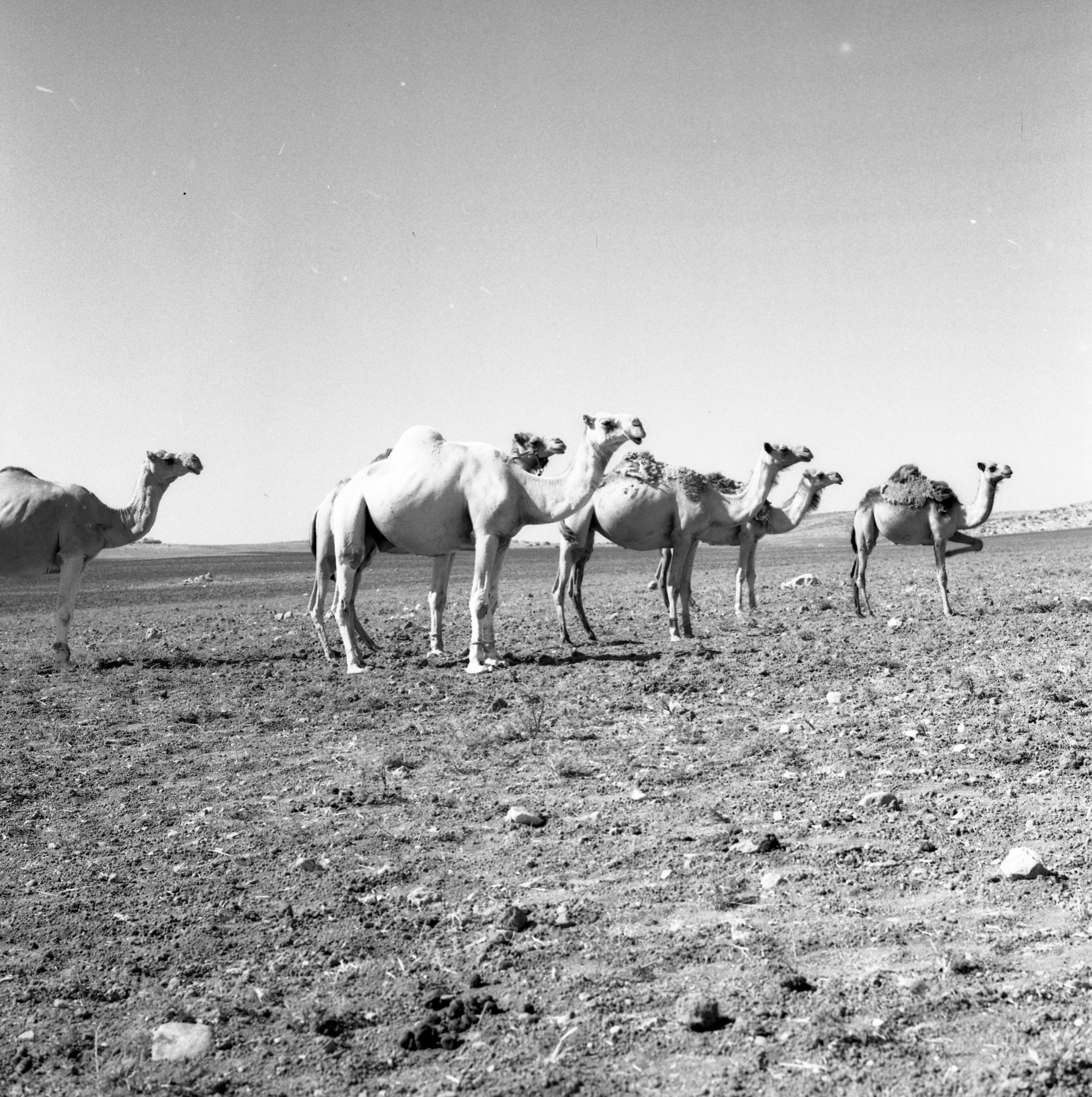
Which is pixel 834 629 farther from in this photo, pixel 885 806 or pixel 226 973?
pixel 226 973

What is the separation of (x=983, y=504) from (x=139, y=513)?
1346 cm

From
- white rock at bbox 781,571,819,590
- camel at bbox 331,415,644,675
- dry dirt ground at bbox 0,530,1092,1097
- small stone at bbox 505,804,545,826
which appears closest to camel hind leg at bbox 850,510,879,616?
white rock at bbox 781,571,819,590

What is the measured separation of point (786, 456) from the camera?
55.4 feet

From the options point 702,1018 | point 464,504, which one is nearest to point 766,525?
point 464,504

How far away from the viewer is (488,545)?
12.8m

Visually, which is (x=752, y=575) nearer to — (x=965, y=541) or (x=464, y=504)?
(x=965, y=541)

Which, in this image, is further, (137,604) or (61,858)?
(137,604)

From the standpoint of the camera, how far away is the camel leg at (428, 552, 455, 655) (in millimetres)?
14414

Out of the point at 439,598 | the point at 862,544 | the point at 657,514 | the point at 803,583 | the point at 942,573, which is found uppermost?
the point at 657,514

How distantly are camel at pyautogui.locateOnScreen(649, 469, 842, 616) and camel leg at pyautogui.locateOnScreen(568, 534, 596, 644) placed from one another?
148 cm

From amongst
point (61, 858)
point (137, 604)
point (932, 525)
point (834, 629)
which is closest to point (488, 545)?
point (834, 629)

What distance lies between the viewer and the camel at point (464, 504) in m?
12.7

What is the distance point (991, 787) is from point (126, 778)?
5812mm

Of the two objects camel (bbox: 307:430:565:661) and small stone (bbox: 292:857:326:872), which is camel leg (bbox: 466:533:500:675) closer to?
camel (bbox: 307:430:565:661)
